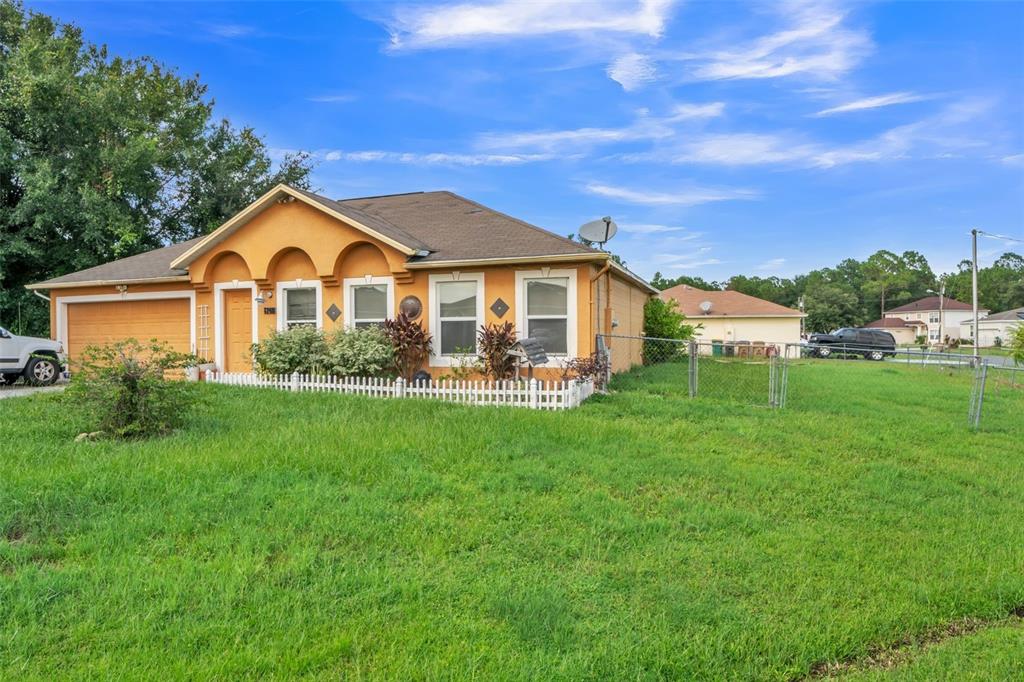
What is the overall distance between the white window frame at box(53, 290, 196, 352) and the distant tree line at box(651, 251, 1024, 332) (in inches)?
2259

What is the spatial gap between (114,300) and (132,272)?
2.88 ft

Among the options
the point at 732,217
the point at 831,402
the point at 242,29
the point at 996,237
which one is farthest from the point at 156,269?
the point at 996,237

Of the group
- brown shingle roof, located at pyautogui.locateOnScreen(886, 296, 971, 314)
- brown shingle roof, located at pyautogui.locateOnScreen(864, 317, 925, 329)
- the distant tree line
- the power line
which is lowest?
brown shingle roof, located at pyautogui.locateOnScreen(864, 317, 925, 329)

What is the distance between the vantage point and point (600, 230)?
11.7 m

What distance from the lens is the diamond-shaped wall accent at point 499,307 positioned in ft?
37.4

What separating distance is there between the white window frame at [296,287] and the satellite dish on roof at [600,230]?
5665mm

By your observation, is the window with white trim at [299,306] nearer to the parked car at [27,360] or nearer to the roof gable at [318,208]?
the roof gable at [318,208]

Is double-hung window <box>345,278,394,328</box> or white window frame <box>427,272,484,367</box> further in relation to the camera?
double-hung window <box>345,278,394,328</box>

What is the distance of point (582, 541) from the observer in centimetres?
443

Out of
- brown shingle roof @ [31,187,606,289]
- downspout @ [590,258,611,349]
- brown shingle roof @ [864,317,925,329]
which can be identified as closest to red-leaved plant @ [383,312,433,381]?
brown shingle roof @ [31,187,606,289]

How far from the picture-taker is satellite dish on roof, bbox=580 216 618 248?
11.6 m

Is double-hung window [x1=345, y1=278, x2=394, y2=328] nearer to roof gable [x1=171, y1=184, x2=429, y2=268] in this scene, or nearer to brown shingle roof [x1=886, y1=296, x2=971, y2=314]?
roof gable [x1=171, y1=184, x2=429, y2=268]

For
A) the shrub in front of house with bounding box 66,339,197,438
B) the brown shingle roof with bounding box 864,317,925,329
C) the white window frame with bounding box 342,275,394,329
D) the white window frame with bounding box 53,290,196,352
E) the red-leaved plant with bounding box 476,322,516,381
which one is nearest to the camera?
the shrub in front of house with bounding box 66,339,197,438

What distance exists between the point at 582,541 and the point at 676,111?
1308 cm
